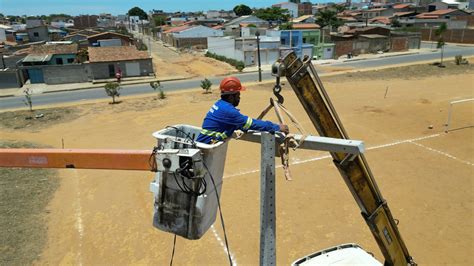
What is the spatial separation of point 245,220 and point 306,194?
2519 millimetres

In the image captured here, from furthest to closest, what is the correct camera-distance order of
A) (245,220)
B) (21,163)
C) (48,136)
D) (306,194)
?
(48,136)
(306,194)
(245,220)
(21,163)

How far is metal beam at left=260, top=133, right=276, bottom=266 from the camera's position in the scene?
348cm

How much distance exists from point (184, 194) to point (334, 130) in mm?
2063

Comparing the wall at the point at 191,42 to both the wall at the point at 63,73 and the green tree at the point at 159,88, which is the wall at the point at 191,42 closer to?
the wall at the point at 63,73

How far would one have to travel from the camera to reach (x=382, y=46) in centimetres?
5159

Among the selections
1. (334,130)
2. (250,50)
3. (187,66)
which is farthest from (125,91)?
(334,130)

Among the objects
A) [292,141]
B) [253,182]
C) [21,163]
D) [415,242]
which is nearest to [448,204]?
[415,242]

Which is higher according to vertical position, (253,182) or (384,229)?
(384,229)

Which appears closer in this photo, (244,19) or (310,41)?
(310,41)

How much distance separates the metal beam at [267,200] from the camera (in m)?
3.48

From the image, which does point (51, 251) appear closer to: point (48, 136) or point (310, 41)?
point (48, 136)

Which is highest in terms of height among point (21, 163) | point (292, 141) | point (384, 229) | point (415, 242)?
point (292, 141)

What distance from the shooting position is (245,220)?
10.2 metres

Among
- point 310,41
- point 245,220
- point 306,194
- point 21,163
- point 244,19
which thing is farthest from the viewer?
point 244,19
